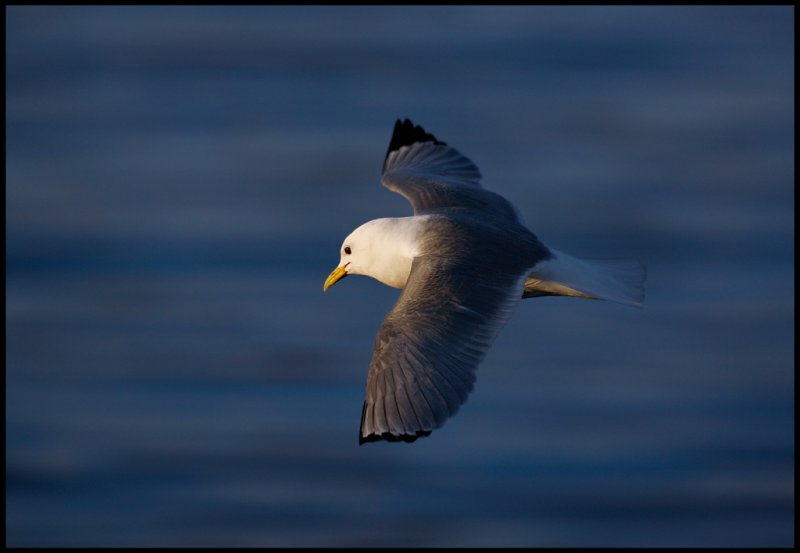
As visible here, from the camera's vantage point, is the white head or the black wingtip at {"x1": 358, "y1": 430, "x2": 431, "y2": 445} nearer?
the black wingtip at {"x1": 358, "y1": 430, "x2": 431, "y2": 445}

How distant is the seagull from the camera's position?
219 inches

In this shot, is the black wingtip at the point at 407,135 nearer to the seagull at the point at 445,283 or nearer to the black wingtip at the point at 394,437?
the seagull at the point at 445,283

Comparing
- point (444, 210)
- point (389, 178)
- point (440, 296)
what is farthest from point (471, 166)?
point (440, 296)

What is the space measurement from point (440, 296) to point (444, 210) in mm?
1198

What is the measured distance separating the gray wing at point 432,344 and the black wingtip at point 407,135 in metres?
2.33

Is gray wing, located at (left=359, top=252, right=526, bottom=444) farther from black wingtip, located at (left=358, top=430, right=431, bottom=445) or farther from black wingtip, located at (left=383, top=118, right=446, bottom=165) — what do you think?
black wingtip, located at (left=383, top=118, right=446, bottom=165)

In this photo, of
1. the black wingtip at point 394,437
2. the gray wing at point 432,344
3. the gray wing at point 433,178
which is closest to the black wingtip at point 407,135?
the gray wing at point 433,178

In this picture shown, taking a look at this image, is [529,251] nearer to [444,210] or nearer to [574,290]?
[574,290]

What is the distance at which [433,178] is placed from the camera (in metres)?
7.74

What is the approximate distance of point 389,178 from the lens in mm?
7930

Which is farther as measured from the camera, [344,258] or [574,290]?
[344,258]

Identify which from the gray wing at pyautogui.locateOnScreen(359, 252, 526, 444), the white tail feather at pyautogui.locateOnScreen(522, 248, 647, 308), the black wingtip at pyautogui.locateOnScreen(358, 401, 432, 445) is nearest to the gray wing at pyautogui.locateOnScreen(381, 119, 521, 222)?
the white tail feather at pyautogui.locateOnScreen(522, 248, 647, 308)

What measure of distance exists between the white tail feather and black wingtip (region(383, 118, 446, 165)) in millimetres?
1753

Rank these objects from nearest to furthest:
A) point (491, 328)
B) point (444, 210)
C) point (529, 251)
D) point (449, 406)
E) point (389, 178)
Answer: point (449, 406), point (491, 328), point (529, 251), point (444, 210), point (389, 178)
